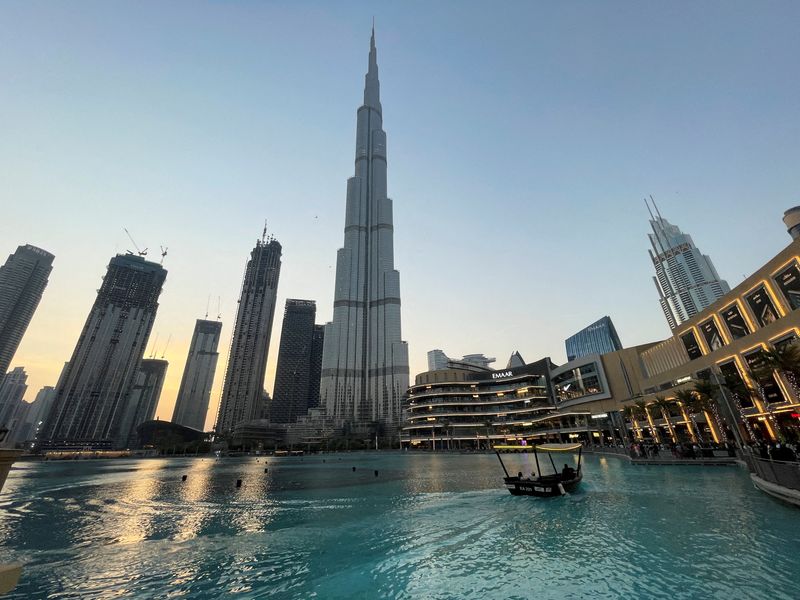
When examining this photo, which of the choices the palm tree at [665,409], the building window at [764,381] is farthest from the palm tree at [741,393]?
the palm tree at [665,409]

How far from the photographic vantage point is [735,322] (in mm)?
51125

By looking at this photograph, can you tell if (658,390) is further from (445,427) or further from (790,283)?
(445,427)

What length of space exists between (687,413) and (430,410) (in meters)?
98.3

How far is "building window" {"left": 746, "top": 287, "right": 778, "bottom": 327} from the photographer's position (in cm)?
4400

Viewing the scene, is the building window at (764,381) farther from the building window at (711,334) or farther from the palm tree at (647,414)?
the palm tree at (647,414)

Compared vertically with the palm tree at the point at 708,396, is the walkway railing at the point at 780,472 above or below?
below

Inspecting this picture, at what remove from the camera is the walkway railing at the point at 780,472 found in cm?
1934

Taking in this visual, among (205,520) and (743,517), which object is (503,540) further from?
(205,520)

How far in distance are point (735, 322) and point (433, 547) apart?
191 feet

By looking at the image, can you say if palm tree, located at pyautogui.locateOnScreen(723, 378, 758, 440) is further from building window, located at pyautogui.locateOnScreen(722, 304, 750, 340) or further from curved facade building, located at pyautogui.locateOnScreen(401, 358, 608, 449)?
curved facade building, located at pyautogui.locateOnScreen(401, 358, 608, 449)

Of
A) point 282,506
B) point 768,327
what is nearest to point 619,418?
point 768,327

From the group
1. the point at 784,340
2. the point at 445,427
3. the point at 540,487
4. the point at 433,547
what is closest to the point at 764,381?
the point at 784,340

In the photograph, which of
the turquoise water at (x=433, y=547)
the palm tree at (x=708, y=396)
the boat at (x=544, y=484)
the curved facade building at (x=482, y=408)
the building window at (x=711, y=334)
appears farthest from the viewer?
the curved facade building at (x=482, y=408)

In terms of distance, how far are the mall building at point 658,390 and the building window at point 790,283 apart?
12 cm
